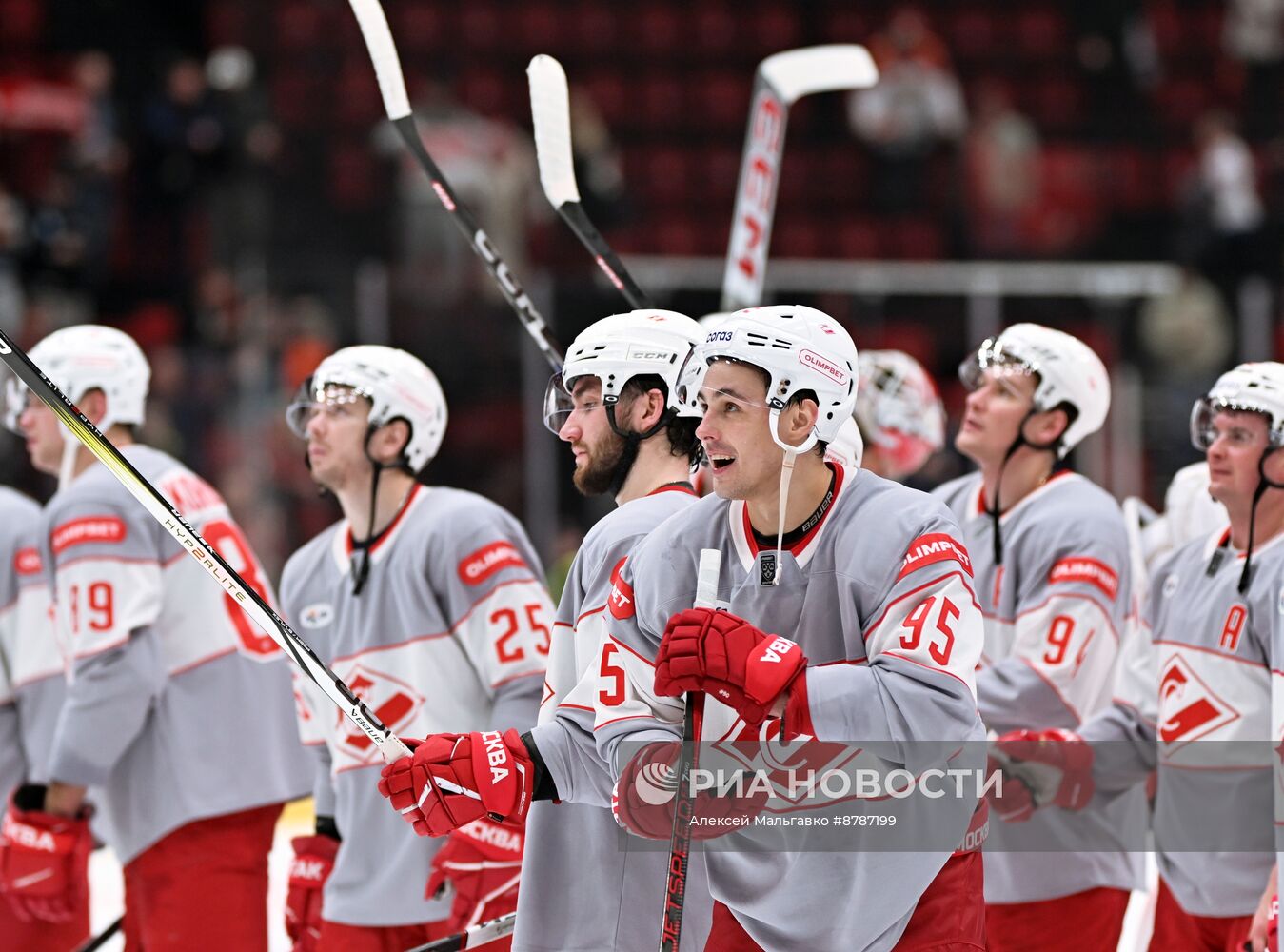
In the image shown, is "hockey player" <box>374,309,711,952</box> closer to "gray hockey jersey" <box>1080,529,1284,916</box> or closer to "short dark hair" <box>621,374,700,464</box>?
"short dark hair" <box>621,374,700,464</box>

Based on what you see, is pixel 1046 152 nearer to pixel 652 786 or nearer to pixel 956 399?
pixel 956 399

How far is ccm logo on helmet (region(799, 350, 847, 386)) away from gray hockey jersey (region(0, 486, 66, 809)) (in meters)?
2.39

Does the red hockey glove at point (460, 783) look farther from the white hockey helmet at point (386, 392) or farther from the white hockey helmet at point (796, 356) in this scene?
the white hockey helmet at point (386, 392)

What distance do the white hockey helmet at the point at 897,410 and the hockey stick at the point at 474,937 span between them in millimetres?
1728

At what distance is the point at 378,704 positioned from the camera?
12.1ft

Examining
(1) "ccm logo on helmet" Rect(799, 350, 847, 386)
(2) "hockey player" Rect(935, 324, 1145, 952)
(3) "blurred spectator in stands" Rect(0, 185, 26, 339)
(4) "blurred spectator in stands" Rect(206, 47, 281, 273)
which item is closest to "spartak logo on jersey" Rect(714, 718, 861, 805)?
(1) "ccm logo on helmet" Rect(799, 350, 847, 386)

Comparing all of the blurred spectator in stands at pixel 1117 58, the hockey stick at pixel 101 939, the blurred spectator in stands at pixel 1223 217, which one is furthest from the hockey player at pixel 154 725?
the blurred spectator in stands at pixel 1117 58

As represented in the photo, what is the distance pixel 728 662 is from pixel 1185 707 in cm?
149

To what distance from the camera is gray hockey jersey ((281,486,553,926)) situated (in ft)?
11.7

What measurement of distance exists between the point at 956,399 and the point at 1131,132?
3.55 metres

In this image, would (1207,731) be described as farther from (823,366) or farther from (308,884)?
(308,884)

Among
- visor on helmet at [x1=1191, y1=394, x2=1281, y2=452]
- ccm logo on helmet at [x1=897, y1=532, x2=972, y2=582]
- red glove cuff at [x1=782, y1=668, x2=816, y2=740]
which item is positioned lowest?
red glove cuff at [x1=782, y1=668, x2=816, y2=740]

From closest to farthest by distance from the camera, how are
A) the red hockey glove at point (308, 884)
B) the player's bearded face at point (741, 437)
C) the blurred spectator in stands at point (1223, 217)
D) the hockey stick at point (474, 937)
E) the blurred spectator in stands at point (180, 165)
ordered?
the player's bearded face at point (741, 437), the hockey stick at point (474, 937), the red hockey glove at point (308, 884), the blurred spectator in stands at point (180, 165), the blurred spectator in stands at point (1223, 217)

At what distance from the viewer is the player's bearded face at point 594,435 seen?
3152 mm
